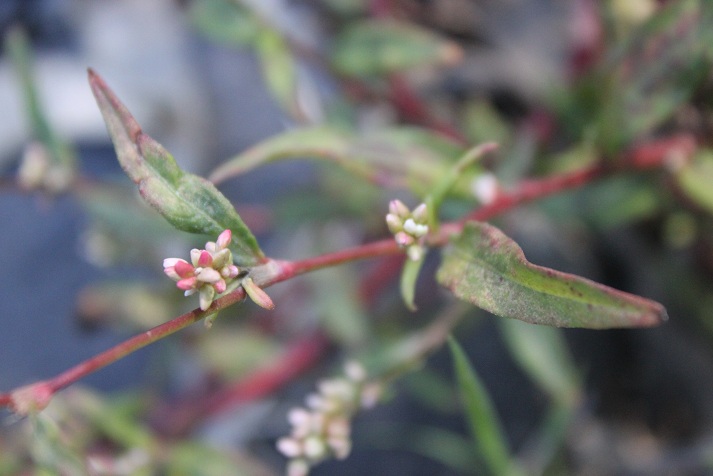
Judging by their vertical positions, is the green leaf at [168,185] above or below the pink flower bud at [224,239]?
above

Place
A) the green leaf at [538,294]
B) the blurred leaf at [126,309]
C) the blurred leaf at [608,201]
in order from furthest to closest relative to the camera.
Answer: the blurred leaf at [126,309] → the blurred leaf at [608,201] → the green leaf at [538,294]

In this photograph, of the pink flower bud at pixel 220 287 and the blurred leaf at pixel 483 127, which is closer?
the pink flower bud at pixel 220 287

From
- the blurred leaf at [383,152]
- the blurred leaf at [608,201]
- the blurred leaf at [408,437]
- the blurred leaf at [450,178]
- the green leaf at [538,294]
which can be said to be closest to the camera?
the green leaf at [538,294]

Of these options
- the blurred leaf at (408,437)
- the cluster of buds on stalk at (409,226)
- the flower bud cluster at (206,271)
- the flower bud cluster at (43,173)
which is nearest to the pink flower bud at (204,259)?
the flower bud cluster at (206,271)

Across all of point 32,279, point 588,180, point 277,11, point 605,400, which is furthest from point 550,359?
point 32,279

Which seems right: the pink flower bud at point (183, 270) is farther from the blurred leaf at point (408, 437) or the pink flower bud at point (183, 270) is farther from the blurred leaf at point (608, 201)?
the blurred leaf at point (408, 437)

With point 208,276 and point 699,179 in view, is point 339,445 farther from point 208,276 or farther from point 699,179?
point 699,179
